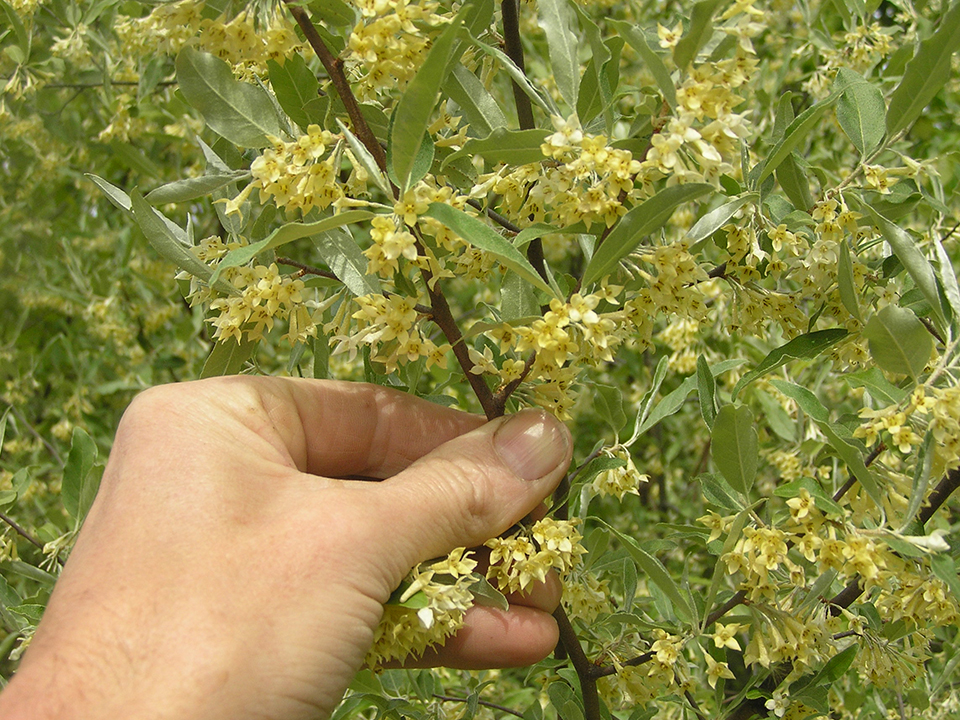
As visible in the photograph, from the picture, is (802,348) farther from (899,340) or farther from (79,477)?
(79,477)

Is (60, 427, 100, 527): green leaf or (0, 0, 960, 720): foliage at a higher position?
(0, 0, 960, 720): foliage

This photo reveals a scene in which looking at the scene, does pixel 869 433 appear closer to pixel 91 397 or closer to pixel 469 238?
pixel 469 238

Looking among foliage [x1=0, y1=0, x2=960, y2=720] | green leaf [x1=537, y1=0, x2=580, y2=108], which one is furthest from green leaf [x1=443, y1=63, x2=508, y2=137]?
green leaf [x1=537, y1=0, x2=580, y2=108]

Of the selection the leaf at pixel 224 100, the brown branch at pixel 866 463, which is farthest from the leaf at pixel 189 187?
the brown branch at pixel 866 463

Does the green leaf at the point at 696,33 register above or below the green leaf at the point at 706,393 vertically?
above

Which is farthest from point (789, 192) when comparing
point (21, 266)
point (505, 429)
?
point (21, 266)

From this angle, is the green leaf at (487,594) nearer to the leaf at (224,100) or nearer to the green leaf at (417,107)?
the green leaf at (417,107)

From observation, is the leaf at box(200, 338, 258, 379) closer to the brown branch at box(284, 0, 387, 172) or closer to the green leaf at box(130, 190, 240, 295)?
the green leaf at box(130, 190, 240, 295)
